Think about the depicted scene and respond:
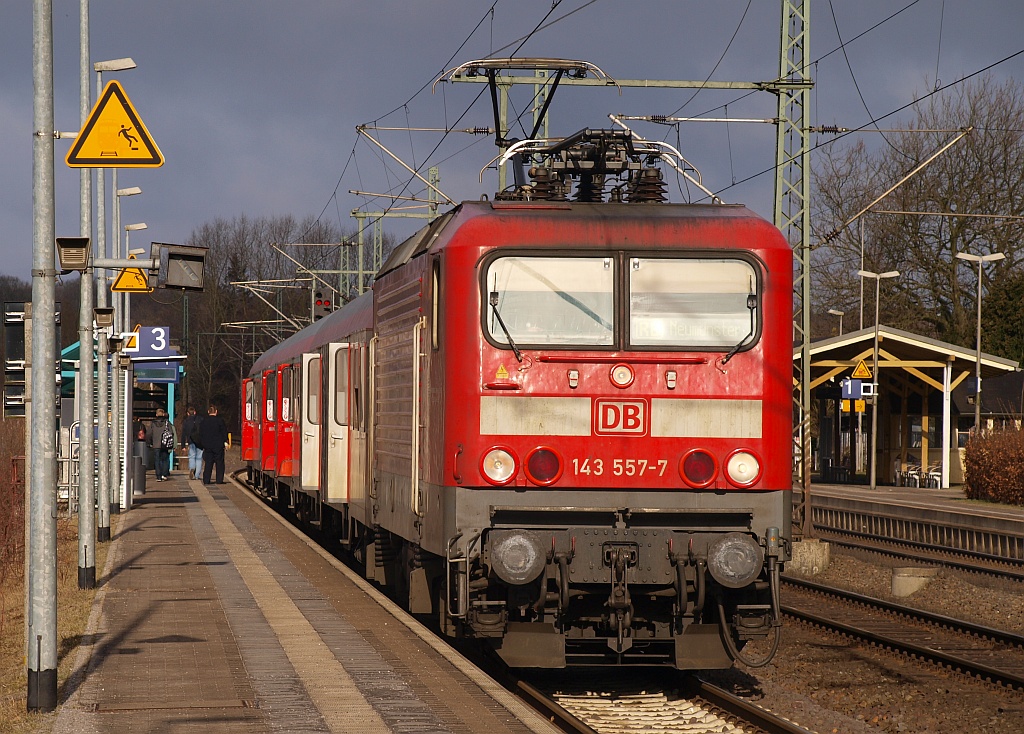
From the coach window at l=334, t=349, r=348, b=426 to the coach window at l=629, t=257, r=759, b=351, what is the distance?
237 inches

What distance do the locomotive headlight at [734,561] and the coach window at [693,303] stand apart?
1240 millimetres

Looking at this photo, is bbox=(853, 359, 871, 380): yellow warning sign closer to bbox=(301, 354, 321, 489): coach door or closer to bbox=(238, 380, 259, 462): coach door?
bbox=(238, 380, 259, 462): coach door

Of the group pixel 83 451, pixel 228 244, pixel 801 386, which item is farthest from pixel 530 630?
pixel 228 244

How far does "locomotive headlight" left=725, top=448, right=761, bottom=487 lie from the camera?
8688 mm

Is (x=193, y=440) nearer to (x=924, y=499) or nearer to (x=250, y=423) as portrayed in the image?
(x=250, y=423)

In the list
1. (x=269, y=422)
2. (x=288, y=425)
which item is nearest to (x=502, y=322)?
(x=288, y=425)

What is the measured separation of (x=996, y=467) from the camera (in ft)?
98.2

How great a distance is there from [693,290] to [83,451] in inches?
336

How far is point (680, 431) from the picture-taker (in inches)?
345

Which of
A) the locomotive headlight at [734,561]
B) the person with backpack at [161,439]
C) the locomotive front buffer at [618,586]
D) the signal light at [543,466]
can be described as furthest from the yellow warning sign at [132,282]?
the person with backpack at [161,439]

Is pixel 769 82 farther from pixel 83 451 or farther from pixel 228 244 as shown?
pixel 228 244

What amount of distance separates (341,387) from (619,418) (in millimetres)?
6823

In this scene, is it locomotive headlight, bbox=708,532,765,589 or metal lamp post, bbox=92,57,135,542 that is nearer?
locomotive headlight, bbox=708,532,765,589

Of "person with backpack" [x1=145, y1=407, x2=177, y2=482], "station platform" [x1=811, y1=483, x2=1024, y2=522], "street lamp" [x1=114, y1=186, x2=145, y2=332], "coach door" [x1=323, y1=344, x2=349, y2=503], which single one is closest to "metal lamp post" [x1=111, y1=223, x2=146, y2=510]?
"street lamp" [x1=114, y1=186, x2=145, y2=332]
